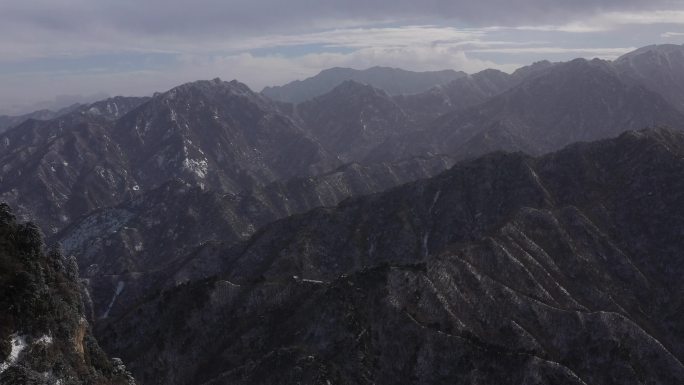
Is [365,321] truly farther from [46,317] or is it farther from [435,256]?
[46,317]

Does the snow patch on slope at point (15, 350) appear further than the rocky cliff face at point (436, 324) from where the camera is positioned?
No

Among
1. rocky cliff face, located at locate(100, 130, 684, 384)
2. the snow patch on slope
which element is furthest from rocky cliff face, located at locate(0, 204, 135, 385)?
rocky cliff face, located at locate(100, 130, 684, 384)

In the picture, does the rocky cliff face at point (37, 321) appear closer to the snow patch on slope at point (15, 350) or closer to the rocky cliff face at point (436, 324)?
the snow patch on slope at point (15, 350)

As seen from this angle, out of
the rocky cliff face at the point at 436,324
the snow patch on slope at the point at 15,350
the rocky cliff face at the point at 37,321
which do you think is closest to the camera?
the snow patch on slope at the point at 15,350

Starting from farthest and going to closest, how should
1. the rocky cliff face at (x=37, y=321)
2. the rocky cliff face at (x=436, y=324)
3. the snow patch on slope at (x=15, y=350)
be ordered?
1. the rocky cliff face at (x=436, y=324)
2. the rocky cliff face at (x=37, y=321)
3. the snow patch on slope at (x=15, y=350)

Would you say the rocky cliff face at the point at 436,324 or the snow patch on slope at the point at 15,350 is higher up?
the snow patch on slope at the point at 15,350

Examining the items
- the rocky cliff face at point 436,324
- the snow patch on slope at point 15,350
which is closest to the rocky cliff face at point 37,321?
the snow patch on slope at point 15,350

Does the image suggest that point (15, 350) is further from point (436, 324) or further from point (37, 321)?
point (436, 324)

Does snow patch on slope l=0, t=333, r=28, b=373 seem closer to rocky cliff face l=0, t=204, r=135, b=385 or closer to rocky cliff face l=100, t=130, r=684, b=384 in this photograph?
rocky cliff face l=0, t=204, r=135, b=385

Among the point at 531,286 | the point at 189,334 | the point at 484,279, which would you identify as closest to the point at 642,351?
the point at 531,286
